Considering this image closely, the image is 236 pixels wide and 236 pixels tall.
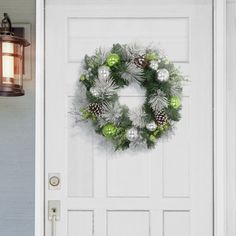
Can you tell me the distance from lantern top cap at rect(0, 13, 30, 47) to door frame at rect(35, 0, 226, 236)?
0.54 ft

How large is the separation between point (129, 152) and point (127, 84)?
1.32ft

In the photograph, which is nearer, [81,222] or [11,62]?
[11,62]

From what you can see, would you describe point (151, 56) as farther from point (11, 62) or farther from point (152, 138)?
point (11, 62)

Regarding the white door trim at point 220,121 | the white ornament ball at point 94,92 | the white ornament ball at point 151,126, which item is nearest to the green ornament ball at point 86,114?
the white ornament ball at point 94,92

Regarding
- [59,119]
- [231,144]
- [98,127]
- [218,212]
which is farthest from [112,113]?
[218,212]

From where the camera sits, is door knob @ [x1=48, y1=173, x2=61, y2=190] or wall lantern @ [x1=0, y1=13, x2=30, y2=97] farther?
door knob @ [x1=48, y1=173, x2=61, y2=190]

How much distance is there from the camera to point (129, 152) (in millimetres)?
2365

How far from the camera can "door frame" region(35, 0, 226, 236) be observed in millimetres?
2311

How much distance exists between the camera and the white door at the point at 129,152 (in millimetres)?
2354

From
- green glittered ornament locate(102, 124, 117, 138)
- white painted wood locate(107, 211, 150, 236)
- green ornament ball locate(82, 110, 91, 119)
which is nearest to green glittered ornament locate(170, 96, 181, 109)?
green glittered ornament locate(102, 124, 117, 138)

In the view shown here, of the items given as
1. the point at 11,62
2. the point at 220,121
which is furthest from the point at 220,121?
the point at 11,62

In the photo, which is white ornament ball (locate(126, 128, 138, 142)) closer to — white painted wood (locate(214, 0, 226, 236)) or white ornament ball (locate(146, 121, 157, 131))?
white ornament ball (locate(146, 121, 157, 131))

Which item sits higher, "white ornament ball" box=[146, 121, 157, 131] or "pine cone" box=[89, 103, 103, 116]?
→ "pine cone" box=[89, 103, 103, 116]

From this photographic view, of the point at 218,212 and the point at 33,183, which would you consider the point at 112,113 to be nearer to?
the point at 33,183
